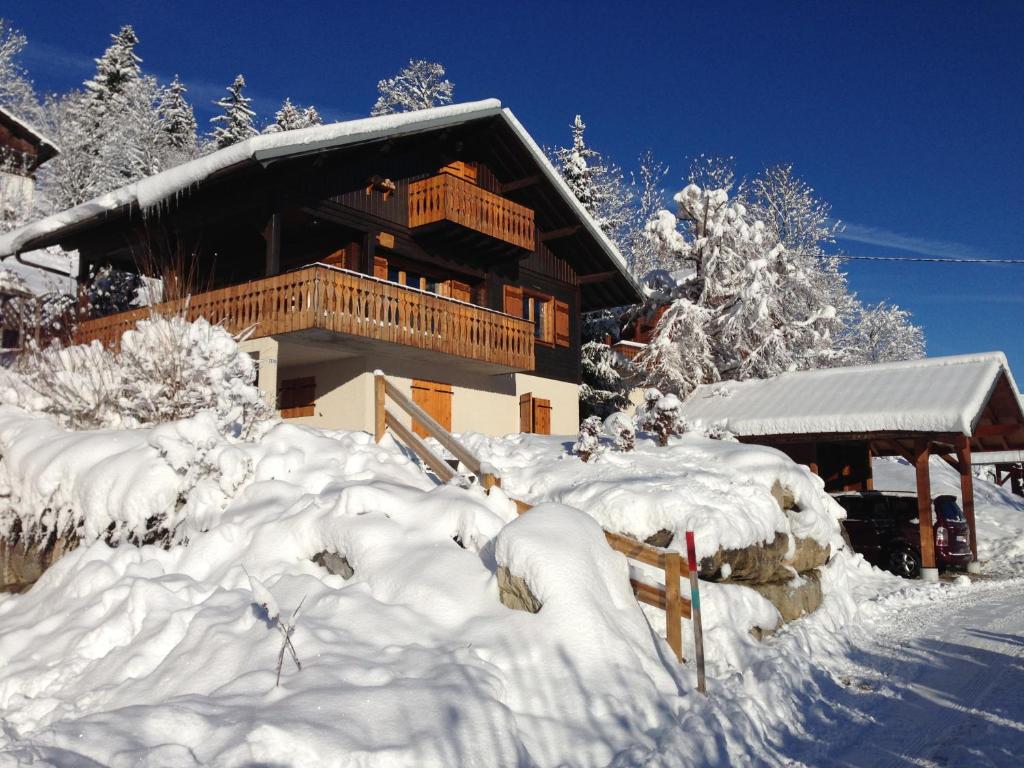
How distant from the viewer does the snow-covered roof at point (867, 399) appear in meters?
17.0

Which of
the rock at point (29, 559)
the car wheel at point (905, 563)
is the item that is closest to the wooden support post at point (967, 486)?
the car wheel at point (905, 563)

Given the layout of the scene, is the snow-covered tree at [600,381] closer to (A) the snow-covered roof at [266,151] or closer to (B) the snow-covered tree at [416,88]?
(A) the snow-covered roof at [266,151]

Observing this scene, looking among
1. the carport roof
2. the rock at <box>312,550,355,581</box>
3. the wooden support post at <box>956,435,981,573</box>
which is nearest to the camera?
the rock at <box>312,550,355,581</box>

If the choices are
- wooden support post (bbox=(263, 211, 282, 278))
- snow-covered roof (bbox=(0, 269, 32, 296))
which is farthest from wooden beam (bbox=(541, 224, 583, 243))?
snow-covered roof (bbox=(0, 269, 32, 296))

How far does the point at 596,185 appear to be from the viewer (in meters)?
39.8

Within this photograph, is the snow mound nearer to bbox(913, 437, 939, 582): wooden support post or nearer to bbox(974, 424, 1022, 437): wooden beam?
bbox(913, 437, 939, 582): wooden support post

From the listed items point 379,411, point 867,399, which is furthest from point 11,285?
point 867,399

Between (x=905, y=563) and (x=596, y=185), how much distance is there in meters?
27.1

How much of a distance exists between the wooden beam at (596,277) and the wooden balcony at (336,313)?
276 inches

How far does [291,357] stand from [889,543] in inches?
522

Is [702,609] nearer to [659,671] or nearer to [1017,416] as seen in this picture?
[659,671]

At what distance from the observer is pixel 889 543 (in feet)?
55.8

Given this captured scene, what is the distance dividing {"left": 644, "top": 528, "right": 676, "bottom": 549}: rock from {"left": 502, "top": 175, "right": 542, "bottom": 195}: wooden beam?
13.9 metres

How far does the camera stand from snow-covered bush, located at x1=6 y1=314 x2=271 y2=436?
10.9 m
